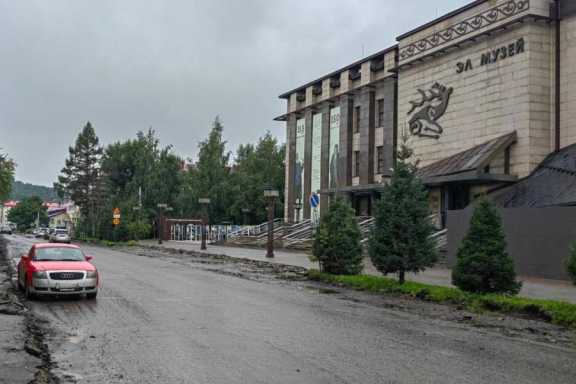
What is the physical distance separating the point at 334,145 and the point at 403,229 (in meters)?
33.5

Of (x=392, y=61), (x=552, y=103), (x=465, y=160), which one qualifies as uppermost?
(x=392, y=61)

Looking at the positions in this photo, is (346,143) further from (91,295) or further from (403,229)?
(91,295)

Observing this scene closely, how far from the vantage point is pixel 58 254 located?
16.3 metres

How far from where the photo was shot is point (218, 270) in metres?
25.9

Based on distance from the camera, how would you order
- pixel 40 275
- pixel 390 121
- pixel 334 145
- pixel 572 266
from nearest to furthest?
1. pixel 572 266
2. pixel 40 275
3. pixel 390 121
4. pixel 334 145

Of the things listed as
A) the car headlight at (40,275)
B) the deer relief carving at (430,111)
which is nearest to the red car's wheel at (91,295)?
the car headlight at (40,275)

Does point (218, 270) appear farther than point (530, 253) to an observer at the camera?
Yes

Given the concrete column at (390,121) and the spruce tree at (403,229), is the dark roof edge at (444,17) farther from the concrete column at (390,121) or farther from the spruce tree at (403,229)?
the spruce tree at (403,229)

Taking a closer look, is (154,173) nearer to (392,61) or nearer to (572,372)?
(392,61)

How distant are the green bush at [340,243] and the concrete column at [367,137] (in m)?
24.2

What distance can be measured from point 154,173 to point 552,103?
52.9 meters

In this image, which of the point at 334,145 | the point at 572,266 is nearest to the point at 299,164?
the point at 334,145

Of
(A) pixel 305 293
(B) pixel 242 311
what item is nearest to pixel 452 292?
(A) pixel 305 293

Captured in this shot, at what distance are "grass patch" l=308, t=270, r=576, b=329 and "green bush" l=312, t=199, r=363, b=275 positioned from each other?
1.77 metres
